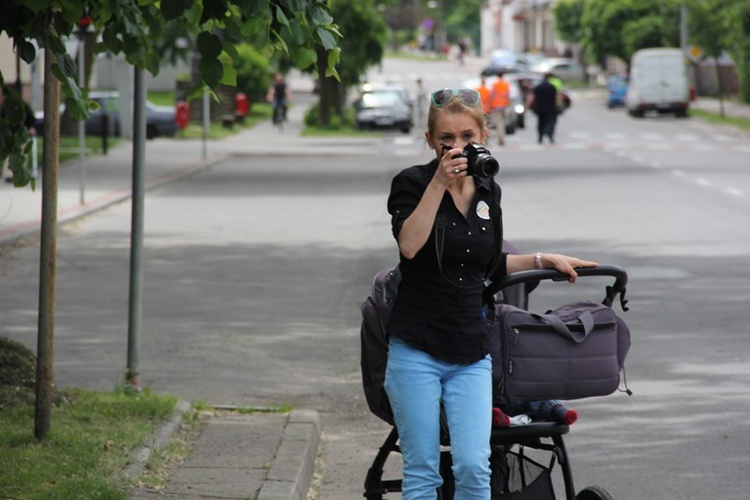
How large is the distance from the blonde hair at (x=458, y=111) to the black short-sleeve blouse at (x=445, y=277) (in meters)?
0.14

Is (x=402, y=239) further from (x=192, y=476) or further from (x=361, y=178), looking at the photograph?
(x=361, y=178)

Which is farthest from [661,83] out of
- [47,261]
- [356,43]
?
[47,261]

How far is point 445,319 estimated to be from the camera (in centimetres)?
424

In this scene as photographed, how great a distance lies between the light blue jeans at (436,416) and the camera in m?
4.18

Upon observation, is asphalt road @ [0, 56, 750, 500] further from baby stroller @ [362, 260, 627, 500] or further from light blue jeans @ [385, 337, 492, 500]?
light blue jeans @ [385, 337, 492, 500]

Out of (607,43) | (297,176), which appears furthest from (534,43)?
(297,176)

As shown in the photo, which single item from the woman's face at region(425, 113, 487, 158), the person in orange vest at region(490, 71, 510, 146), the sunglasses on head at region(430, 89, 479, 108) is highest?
the person in orange vest at region(490, 71, 510, 146)

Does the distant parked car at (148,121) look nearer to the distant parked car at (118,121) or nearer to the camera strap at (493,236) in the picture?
the distant parked car at (118,121)

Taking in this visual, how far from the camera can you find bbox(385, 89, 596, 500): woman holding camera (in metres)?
4.20

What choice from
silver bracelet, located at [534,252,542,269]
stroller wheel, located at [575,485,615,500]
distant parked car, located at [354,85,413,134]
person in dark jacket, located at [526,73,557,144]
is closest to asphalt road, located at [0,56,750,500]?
silver bracelet, located at [534,252,542,269]

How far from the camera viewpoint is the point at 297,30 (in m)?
5.23

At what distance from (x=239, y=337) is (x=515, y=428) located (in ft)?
21.2

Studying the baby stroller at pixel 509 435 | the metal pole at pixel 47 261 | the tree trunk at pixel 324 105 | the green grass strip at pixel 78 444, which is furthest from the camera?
the tree trunk at pixel 324 105

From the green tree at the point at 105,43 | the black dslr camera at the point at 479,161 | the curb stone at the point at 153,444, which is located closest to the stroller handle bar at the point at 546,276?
the black dslr camera at the point at 479,161
